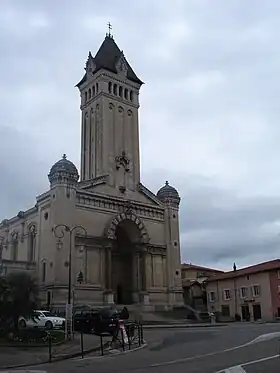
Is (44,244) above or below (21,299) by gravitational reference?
above

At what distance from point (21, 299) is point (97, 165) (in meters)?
32.8

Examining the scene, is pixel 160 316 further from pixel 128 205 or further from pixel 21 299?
pixel 21 299

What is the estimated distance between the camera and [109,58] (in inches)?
2510

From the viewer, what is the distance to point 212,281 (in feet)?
227

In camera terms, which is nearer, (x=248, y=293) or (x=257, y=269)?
(x=257, y=269)

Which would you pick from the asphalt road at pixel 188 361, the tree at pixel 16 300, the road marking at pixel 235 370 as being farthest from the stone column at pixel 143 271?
the road marking at pixel 235 370

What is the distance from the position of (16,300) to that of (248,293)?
41.5 m

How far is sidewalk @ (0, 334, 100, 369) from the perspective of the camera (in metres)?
17.2

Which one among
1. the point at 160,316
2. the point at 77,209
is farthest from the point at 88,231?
the point at 160,316

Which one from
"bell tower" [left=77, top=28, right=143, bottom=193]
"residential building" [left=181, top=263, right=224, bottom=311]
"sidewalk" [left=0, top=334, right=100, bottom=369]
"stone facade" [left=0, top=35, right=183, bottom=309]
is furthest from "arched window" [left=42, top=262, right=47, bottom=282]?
"sidewalk" [left=0, top=334, right=100, bottom=369]

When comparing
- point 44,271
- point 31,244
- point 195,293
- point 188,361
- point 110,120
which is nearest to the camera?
point 188,361

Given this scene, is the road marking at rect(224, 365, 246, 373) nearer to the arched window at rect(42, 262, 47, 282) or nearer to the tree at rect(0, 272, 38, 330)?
the tree at rect(0, 272, 38, 330)

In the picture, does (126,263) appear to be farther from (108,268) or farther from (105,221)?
(105,221)

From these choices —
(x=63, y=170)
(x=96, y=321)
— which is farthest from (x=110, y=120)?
(x=96, y=321)
